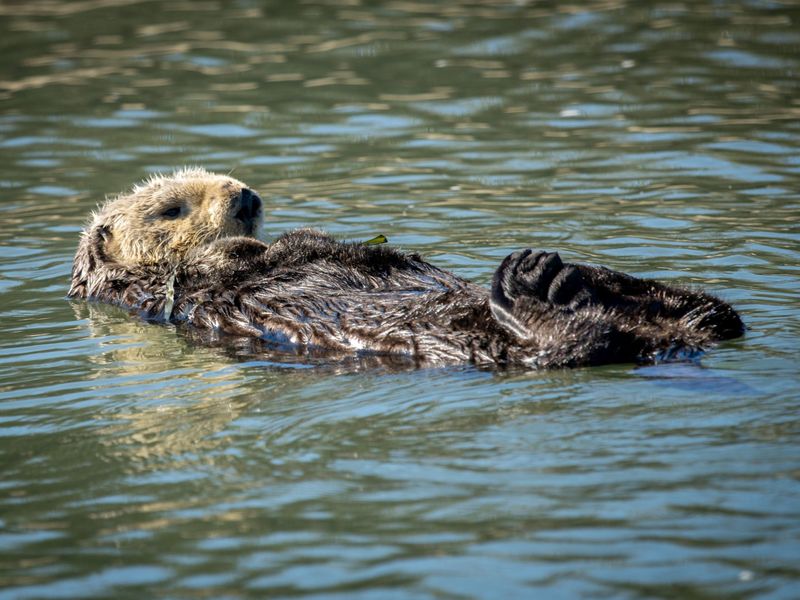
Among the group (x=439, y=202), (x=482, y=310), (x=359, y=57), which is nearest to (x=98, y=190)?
(x=439, y=202)

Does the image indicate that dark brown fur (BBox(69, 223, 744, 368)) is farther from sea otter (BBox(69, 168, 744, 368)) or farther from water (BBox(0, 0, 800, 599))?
water (BBox(0, 0, 800, 599))

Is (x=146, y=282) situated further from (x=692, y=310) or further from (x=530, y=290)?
(x=692, y=310)

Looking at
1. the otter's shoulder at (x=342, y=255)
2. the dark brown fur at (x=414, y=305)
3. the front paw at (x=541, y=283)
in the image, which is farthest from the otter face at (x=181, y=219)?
the front paw at (x=541, y=283)

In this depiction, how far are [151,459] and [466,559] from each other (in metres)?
1.34

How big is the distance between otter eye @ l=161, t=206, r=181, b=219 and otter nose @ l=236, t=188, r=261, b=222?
0.33 m

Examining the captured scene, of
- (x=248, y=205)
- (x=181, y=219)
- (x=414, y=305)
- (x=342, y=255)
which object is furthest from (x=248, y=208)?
(x=414, y=305)

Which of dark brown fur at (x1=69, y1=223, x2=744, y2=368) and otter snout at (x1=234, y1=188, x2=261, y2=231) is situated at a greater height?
otter snout at (x1=234, y1=188, x2=261, y2=231)

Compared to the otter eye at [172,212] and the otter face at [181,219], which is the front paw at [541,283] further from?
the otter eye at [172,212]

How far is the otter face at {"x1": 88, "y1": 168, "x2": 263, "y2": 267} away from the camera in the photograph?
6.02m

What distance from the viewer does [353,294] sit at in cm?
514

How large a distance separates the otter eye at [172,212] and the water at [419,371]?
583 millimetres

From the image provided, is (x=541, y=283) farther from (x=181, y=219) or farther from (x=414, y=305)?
(x=181, y=219)

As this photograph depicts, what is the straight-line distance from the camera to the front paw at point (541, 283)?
14.9ft

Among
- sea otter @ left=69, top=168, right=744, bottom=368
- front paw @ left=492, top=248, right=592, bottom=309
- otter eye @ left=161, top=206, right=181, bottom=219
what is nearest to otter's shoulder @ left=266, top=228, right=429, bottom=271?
sea otter @ left=69, top=168, right=744, bottom=368
